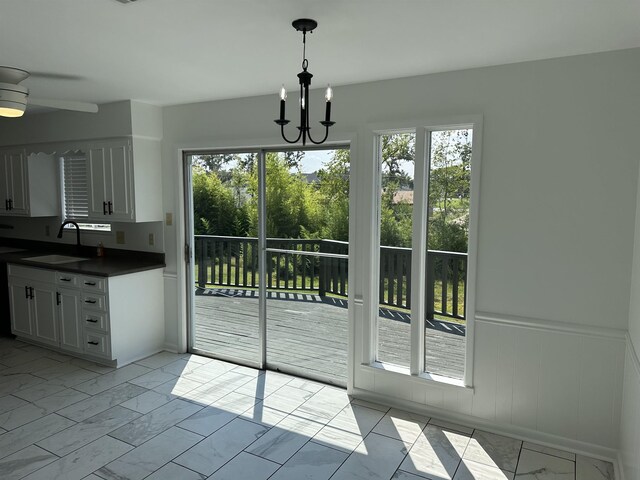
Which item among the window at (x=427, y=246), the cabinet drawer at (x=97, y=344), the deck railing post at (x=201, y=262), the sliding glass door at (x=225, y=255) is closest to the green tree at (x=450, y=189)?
the window at (x=427, y=246)

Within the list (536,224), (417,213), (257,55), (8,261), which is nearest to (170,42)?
(257,55)

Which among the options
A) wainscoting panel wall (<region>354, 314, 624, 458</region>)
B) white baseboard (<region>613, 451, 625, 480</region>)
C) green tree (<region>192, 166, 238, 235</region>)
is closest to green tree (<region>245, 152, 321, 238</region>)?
green tree (<region>192, 166, 238, 235</region>)

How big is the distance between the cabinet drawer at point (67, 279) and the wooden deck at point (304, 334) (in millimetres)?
1116

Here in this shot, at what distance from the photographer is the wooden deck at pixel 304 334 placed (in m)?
3.46

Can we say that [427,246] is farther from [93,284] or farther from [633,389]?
[93,284]

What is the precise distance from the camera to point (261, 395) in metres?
3.72

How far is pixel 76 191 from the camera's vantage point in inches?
204

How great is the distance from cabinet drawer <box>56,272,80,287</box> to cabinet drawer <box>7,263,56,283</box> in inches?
3.2

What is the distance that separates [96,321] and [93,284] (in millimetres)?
346

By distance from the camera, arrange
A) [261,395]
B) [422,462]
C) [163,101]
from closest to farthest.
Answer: [422,462] < [261,395] < [163,101]

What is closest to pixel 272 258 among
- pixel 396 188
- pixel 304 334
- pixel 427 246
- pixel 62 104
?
pixel 304 334

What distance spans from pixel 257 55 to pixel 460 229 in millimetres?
1803

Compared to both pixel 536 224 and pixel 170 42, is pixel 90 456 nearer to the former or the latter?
pixel 170 42

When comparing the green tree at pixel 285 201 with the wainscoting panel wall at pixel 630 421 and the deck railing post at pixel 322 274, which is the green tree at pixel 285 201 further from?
the wainscoting panel wall at pixel 630 421
